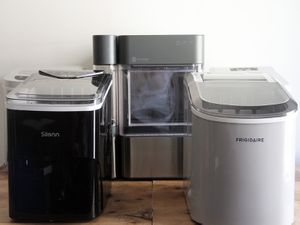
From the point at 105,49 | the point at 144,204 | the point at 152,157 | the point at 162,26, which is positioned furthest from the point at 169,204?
the point at 162,26

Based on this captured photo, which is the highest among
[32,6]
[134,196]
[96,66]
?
[32,6]

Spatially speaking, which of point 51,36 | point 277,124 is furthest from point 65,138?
point 51,36

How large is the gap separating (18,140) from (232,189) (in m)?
0.42

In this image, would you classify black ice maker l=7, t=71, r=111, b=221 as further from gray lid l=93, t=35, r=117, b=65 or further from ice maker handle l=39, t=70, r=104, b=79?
gray lid l=93, t=35, r=117, b=65

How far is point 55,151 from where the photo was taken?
873 millimetres

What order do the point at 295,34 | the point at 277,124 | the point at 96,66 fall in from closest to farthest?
the point at 277,124
the point at 96,66
the point at 295,34

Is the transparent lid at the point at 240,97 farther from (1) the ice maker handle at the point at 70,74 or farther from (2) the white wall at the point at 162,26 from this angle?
(2) the white wall at the point at 162,26

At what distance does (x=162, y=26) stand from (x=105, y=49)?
10.3 inches

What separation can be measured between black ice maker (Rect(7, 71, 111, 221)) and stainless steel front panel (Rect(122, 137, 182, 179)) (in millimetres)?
242

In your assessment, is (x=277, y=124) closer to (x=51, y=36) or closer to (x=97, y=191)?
(x=97, y=191)

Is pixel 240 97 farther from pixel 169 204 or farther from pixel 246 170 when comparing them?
pixel 169 204

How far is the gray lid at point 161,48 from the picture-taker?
3.65 ft

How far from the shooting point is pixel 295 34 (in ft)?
4.31

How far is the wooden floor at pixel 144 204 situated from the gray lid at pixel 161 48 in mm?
314
